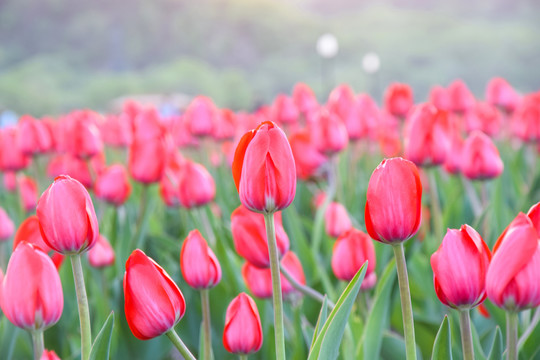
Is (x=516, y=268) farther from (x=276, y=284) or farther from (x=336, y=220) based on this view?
(x=336, y=220)

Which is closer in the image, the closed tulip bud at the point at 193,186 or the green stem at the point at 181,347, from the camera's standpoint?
the green stem at the point at 181,347

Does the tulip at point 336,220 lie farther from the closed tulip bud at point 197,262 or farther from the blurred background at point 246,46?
the blurred background at point 246,46

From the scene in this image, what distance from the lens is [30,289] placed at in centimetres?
52

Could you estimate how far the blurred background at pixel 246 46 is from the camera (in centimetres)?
1922

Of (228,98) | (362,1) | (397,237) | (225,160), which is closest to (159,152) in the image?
(397,237)

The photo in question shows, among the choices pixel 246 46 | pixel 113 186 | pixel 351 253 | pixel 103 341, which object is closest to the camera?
pixel 103 341

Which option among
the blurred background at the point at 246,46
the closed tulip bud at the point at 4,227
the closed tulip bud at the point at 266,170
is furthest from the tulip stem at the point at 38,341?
the blurred background at the point at 246,46

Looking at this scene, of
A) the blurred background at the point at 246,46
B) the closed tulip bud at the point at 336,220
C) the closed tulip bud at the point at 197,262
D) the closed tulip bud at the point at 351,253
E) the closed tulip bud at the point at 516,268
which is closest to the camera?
the closed tulip bud at the point at 516,268

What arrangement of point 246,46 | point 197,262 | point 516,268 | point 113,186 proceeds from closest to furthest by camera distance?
point 516,268
point 197,262
point 113,186
point 246,46

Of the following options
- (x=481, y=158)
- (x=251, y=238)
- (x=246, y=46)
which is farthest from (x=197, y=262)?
(x=246, y=46)

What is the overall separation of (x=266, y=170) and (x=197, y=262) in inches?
7.4

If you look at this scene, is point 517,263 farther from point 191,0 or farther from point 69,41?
point 191,0

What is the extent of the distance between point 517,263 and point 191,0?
3016cm

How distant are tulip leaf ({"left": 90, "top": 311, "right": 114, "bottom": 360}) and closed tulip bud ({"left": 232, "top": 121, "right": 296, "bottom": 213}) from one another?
0.55ft
